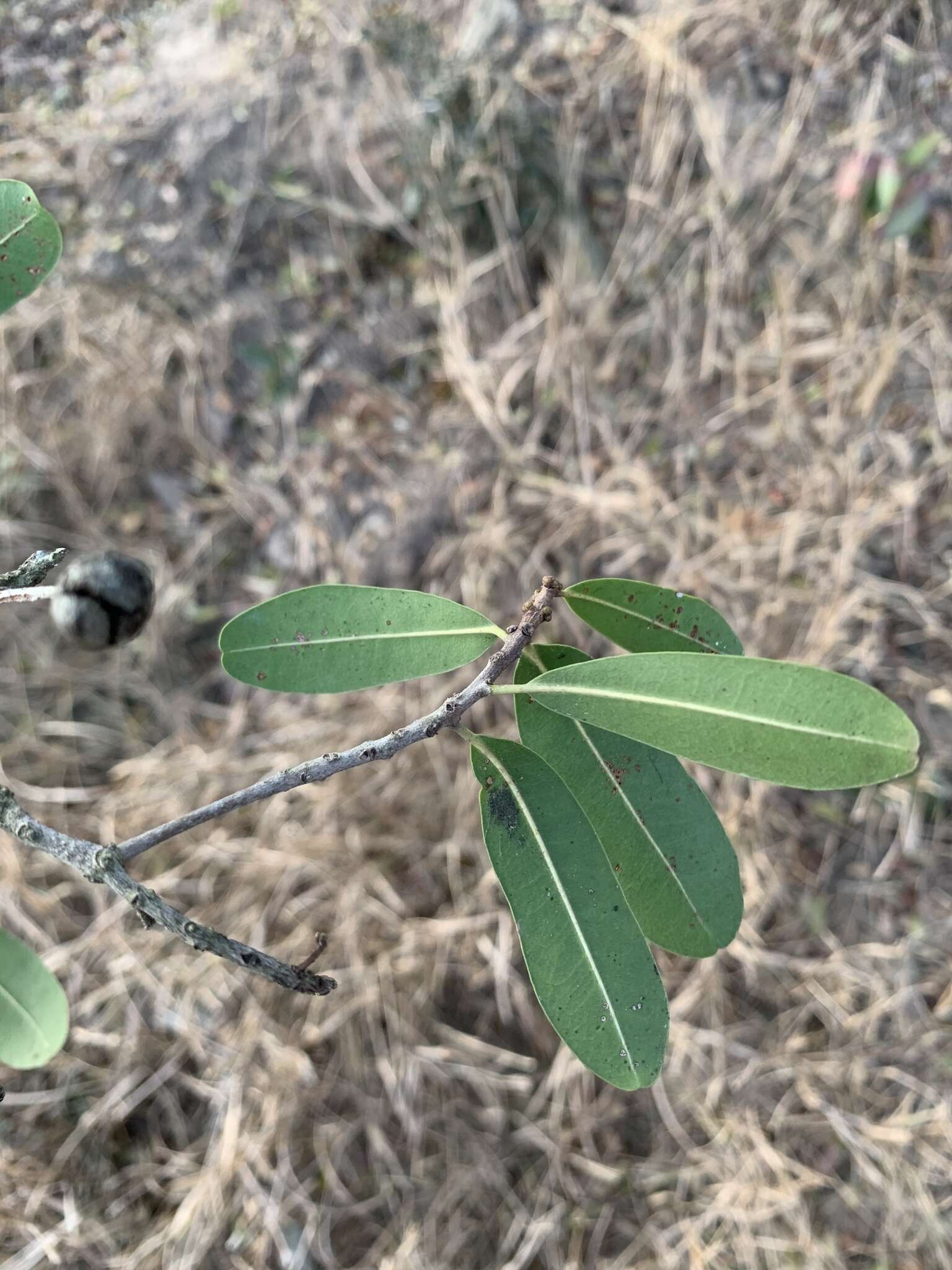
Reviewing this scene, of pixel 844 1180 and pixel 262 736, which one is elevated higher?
pixel 262 736

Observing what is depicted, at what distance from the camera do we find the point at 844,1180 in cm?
187

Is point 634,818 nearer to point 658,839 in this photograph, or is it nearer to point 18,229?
point 658,839

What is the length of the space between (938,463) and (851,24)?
1055 mm

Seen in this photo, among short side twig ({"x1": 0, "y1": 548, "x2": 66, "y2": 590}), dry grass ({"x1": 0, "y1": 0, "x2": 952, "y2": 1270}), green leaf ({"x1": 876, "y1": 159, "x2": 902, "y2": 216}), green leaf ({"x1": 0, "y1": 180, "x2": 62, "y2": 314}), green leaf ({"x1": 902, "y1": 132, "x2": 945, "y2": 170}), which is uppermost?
green leaf ({"x1": 0, "y1": 180, "x2": 62, "y2": 314})

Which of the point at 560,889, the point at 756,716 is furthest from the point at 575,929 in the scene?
the point at 756,716

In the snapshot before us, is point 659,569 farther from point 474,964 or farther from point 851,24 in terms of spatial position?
point 851,24

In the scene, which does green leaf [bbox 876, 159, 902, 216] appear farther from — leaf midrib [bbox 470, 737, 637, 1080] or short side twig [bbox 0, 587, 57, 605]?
short side twig [bbox 0, 587, 57, 605]

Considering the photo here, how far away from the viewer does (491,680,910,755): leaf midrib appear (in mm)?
567

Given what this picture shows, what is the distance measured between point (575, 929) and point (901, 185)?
197 centimetres

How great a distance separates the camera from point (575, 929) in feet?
2.31

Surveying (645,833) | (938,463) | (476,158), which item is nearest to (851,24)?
(476,158)

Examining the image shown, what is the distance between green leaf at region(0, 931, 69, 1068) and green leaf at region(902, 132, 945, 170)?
2249mm

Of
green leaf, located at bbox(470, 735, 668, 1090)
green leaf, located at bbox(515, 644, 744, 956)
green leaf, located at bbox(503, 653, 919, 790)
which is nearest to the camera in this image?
green leaf, located at bbox(503, 653, 919, 790)

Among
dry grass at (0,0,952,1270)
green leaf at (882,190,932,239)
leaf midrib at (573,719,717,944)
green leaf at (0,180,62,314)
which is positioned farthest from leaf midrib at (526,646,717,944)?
green leaf at (882,190,932,239)
